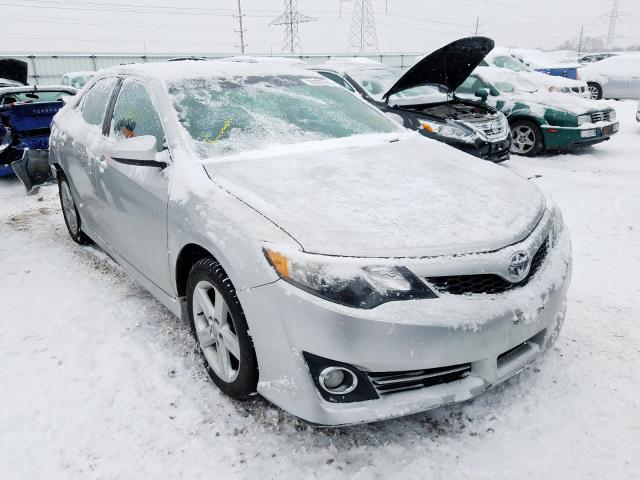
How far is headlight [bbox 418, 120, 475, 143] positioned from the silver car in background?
345 cm

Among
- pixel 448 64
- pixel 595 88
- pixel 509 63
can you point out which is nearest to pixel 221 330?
pixel 448 64

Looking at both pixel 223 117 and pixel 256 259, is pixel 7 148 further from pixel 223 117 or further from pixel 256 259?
pixel 256 259

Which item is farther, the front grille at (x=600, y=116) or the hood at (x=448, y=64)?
the front grille at (x=600, y=116)

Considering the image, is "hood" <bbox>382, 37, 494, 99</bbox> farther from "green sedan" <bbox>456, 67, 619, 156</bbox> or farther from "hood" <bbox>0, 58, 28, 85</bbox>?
"hood" <bbox>0, 58, 28, 85</bbox>

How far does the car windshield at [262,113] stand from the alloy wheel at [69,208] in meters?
1.88

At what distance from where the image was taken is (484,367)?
1.90 metres

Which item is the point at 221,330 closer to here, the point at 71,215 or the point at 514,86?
the point at 71,215

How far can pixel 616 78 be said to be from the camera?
14.6 meters

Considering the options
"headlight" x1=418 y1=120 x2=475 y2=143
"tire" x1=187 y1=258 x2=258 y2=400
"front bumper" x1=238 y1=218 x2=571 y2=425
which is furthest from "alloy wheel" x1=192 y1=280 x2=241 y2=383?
"headlight" x1=418 y1=120 x2=475 y2=143

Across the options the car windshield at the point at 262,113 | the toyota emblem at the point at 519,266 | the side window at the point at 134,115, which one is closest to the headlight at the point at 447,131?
the car windshield at the point at 262,113

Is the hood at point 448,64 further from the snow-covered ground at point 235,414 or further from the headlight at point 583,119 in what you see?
the snow-covered ground at point 235,414

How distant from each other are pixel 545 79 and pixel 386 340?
1048 centimetres

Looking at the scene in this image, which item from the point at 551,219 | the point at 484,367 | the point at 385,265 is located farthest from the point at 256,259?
the point at 551,219

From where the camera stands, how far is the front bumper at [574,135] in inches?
289
